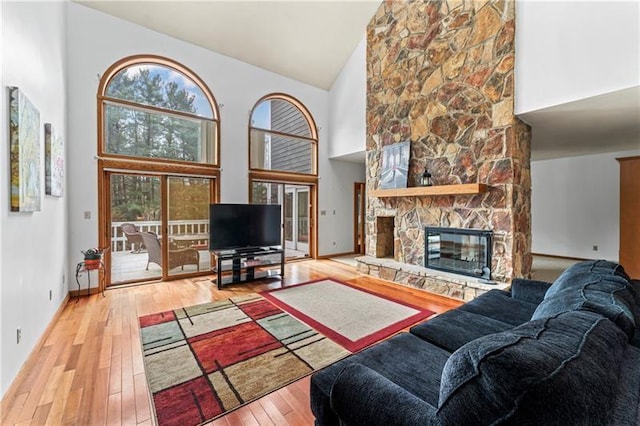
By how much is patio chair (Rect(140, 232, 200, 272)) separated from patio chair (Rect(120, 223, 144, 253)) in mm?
71

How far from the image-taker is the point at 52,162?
3064 mm

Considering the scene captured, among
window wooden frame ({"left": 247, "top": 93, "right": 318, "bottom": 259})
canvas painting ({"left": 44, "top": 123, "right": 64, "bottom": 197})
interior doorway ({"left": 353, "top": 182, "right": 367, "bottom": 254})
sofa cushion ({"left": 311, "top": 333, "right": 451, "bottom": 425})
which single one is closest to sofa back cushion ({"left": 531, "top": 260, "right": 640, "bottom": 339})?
sofa cushion ({"left": 311, "top": 333, "right": 451, "bottom": 425})

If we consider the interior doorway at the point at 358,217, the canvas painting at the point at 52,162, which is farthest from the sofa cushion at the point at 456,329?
the interior doorway at the point at 358,217

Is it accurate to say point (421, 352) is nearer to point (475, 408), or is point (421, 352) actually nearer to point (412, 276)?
point (475, 408)

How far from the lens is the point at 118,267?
457 centimetres

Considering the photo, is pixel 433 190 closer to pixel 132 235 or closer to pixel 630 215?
pixel 630 215

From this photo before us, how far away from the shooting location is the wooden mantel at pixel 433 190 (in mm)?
4016

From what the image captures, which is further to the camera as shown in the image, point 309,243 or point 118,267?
point 309,243

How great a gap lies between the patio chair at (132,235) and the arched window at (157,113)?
1182 mm

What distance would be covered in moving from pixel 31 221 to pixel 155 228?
233 centimetres

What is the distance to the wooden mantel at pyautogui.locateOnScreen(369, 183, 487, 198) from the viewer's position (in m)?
4.02

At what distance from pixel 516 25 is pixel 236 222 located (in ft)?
16.8

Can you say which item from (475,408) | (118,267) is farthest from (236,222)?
(475,408)

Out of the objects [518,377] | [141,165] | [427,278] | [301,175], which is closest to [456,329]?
[518,377]
